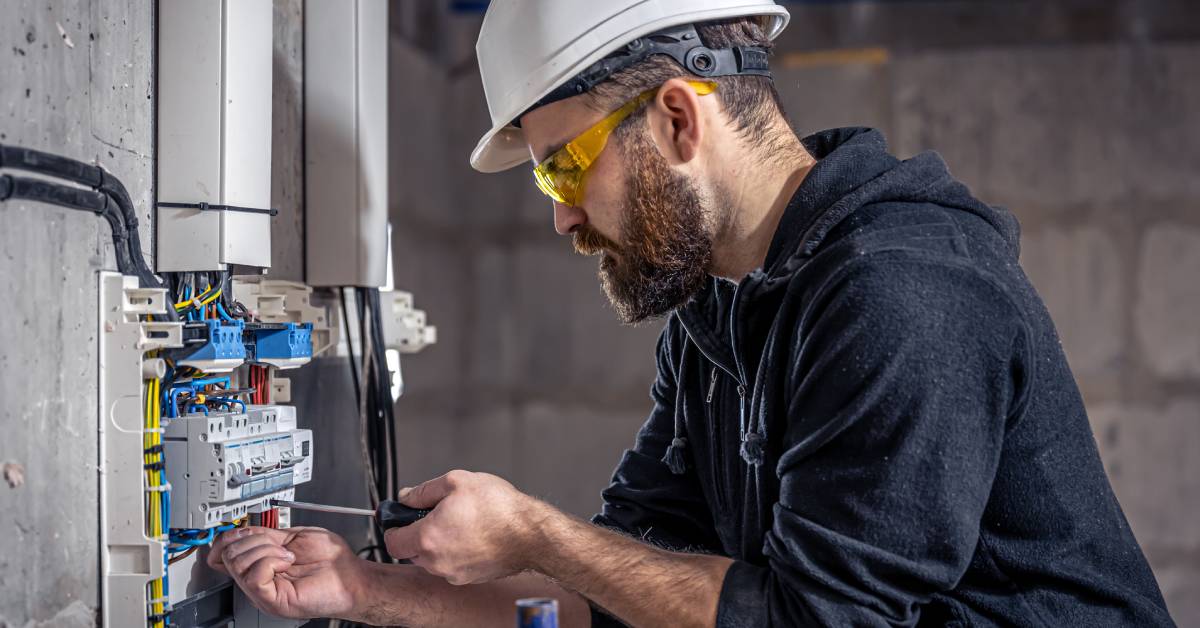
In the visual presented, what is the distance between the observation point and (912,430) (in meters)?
0.91

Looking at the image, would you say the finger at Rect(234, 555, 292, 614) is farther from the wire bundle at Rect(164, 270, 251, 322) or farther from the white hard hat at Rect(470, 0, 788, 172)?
the white hard hat at Rect(470, 0, 788, 172)

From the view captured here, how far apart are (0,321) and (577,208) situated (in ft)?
2.07

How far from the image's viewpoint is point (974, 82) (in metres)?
2.89

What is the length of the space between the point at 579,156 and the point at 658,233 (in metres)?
0.13

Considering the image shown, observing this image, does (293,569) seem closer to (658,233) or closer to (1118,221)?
(658,233)

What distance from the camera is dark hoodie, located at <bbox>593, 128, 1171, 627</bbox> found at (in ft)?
2.99

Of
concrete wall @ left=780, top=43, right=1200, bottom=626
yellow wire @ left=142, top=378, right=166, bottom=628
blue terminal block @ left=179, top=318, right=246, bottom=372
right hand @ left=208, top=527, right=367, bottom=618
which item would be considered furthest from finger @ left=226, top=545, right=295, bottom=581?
concrete wall @ left=780, top=43, right=1200, bottom=626

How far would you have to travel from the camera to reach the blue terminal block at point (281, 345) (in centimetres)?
124

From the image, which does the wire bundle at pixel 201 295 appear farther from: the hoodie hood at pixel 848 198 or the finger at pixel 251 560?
the hoodie hood at pixel 848 198

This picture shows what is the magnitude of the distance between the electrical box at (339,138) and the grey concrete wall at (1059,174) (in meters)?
1.29

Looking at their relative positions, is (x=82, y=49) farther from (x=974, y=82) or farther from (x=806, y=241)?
(x=974, y=82)

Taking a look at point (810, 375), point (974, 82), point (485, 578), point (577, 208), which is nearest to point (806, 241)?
point (810, 375)

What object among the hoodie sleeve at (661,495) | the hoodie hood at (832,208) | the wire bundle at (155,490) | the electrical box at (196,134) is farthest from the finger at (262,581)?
the hoodie hood at (832,208)

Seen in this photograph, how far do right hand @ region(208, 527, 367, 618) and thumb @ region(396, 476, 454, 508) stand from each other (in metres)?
0.16
